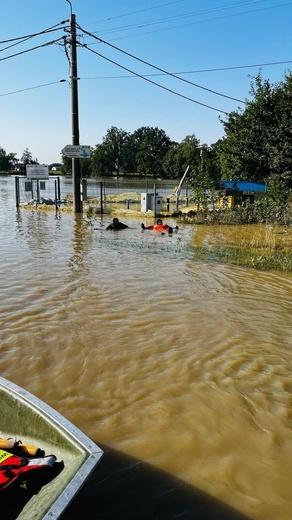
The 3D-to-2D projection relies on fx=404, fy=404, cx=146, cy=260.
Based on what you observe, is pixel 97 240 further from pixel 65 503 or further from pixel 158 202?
pixel 65 503

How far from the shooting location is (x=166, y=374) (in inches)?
188

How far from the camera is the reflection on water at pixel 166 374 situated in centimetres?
312

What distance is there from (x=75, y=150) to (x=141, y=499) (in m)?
19.1

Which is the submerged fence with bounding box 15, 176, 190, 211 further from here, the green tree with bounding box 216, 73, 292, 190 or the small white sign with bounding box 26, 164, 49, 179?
the green tree with bounding box 216, 73, 292, 190

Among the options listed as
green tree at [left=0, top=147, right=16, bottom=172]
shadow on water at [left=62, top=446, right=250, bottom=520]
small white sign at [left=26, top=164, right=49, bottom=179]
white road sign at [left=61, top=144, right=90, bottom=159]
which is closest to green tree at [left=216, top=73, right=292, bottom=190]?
white road sign at [left=61, top=144, right=90, bottom=159]

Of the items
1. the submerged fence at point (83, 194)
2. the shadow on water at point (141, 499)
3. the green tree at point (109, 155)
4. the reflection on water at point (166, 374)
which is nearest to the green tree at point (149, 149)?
the green tree at point (109, 155)

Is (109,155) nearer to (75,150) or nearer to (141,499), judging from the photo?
(75,150)

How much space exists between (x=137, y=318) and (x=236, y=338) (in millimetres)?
1602

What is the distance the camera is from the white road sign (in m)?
20.0

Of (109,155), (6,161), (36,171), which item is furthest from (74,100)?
(6,161)

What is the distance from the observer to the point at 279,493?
120 inches

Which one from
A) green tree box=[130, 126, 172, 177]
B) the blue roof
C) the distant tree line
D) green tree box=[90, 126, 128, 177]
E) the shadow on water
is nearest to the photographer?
the shadow on water

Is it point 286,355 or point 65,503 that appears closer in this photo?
point 65,503

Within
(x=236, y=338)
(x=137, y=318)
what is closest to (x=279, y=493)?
(x=236, y=338)
